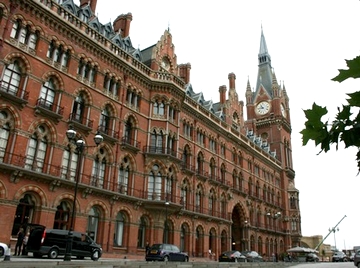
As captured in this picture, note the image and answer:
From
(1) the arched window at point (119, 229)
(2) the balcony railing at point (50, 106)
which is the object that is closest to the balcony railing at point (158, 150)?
(1) the arched window at point (119, 229)

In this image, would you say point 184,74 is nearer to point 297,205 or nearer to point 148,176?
point 148,176

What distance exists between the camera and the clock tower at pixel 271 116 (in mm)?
63812

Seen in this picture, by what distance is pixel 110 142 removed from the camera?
92.4 ft

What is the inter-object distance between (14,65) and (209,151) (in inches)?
958

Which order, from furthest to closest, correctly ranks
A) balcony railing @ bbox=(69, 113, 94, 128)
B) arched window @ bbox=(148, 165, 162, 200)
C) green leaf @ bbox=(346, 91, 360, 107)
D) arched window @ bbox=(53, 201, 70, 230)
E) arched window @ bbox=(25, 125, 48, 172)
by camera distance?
arched window @ bbox=(148, 165, 162, 200) < balcony railing @ bbox=(69, 113, 94, 128) < arched window @ bbox=(53, 201, 70, 230) < arched window @ bbox=(25, 125, 48, 172) < green leaf @ bbox=(346, 91, 360, 107)

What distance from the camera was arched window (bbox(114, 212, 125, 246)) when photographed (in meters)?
27.4

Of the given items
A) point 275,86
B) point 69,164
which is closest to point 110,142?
point 69,164

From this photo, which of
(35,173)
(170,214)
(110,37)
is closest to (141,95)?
(110,37)

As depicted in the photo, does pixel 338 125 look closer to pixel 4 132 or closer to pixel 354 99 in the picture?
pixel 354 99

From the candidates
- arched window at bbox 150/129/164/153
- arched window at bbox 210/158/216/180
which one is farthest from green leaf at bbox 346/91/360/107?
arched window at bbox 210/158/216/180

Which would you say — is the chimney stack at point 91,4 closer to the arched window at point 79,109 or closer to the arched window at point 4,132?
the arched window at point 79,109

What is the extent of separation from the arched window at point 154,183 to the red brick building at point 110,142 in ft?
0.31

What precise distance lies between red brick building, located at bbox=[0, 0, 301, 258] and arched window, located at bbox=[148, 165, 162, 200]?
3.7 inches

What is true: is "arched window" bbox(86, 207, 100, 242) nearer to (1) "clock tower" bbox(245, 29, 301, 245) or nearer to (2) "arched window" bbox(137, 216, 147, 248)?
(2) "arched window" bbox(137, 216, 147, 248)
